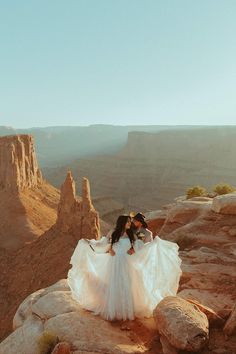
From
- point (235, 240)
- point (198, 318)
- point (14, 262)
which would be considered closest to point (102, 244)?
point (198, 318)

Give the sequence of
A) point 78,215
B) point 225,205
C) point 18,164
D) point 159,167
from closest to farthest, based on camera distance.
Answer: point 225,205 < point 78,215 < point 18,164 < point 159,167

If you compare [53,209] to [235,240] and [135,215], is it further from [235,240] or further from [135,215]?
[135,215]

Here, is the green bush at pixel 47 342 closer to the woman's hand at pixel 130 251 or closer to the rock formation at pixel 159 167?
the woman's hand at pixel 130 251

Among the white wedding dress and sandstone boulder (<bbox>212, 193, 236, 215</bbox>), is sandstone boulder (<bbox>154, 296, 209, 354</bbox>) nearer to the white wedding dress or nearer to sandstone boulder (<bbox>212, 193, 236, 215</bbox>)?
the white wedding dress

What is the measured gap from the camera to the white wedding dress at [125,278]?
7.25 m

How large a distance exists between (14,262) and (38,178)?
28245 millimetres

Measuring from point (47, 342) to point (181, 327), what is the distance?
199 centimetres

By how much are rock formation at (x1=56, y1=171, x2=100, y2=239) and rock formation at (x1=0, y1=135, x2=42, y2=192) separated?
688 inches

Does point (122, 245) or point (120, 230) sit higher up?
point (120, 230)

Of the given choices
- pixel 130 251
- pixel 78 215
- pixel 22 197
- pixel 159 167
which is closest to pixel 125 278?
pixel 130 251

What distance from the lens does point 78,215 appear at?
3250cm

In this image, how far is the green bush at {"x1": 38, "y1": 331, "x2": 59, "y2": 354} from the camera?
6203 mm

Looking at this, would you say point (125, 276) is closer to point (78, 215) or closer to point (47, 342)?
point (47, 342)

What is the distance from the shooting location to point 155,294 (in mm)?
7543
